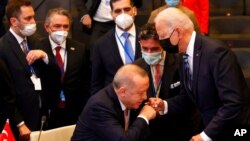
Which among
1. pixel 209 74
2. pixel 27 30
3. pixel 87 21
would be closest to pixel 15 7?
pixel 27 30

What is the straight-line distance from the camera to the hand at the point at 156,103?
4109 millimetres

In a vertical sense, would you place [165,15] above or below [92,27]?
above

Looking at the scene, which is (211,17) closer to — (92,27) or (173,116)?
(92,27)

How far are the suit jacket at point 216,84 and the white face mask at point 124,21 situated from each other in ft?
4.39

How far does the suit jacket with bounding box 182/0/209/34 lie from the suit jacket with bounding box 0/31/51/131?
176 centimetres

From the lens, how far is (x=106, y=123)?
3816mm

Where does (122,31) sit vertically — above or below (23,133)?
above

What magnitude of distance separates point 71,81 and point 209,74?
188 centimetres

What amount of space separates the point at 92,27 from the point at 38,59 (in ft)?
5.28

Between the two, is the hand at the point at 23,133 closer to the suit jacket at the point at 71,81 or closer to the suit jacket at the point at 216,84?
the suit jacket at the point at 71,81

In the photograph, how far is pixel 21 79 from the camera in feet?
16.4

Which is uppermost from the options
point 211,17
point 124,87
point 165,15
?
point 165,15

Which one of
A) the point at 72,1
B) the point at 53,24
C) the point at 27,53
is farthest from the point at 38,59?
the point at 72,1

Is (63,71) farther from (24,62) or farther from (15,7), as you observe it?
(15,7)
